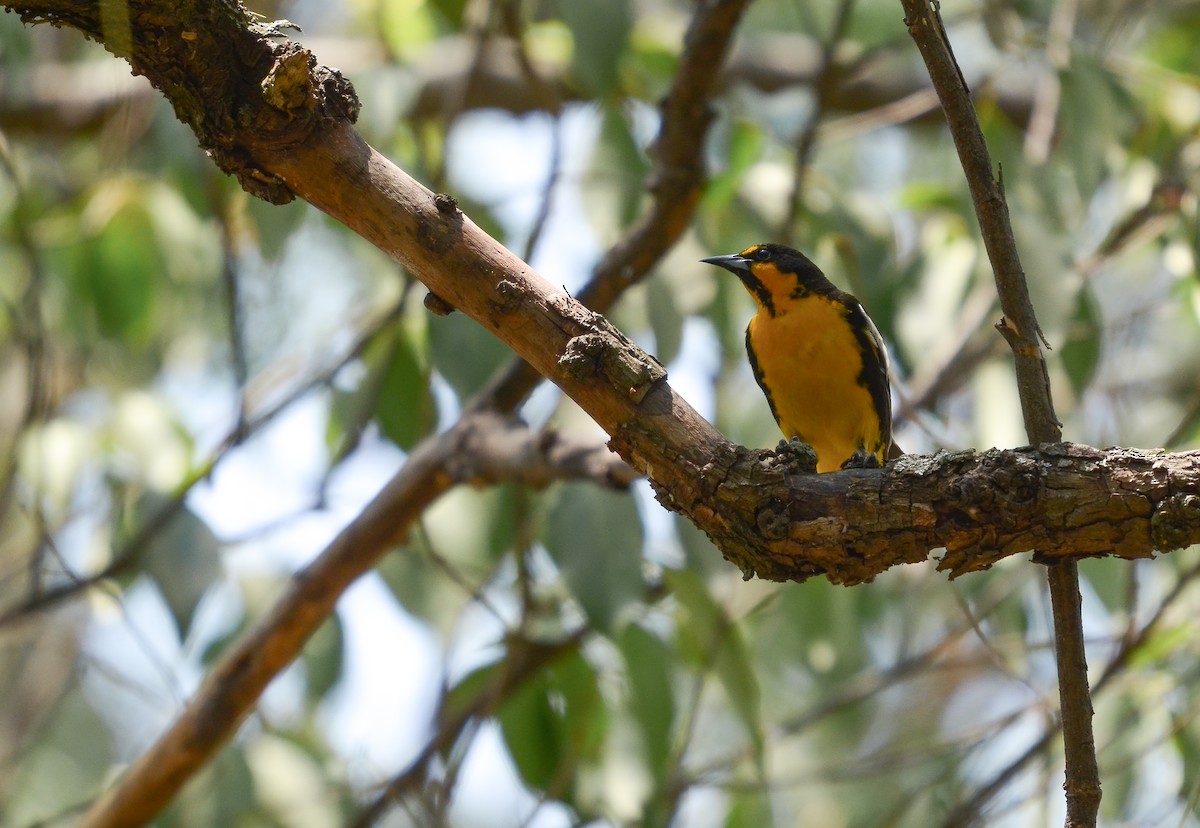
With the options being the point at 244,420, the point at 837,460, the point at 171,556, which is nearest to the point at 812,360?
the point at 837,460

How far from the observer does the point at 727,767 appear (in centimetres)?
499

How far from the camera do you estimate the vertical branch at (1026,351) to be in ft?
7.65

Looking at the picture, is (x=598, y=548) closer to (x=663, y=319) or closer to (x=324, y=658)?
(x=663, y=319)

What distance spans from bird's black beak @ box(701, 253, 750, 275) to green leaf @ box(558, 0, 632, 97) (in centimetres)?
106

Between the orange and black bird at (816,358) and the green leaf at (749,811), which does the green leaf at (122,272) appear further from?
the green leaf at (749,811)

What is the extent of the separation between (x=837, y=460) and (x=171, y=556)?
2660 millimetres

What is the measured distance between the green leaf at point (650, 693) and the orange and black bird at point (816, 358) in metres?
1.16

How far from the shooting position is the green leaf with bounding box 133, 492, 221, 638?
12.2ft

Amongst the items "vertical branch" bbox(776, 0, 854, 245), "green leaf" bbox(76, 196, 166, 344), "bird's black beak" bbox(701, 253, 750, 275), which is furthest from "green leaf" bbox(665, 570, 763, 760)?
"green leaf" bbox(76, 196, 166, 344)

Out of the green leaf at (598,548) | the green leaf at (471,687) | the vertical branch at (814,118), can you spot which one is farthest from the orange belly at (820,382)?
the green leaf at (471,687)

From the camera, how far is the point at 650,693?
405cm

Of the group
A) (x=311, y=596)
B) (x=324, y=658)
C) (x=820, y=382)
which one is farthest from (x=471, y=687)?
(x=820, y=382)

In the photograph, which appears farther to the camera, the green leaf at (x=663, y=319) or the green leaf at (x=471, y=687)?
the green leaf at (x=471, y=687)

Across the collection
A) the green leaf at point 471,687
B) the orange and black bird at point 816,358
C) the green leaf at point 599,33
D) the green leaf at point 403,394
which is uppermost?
the orange and black bird at point 816,358
